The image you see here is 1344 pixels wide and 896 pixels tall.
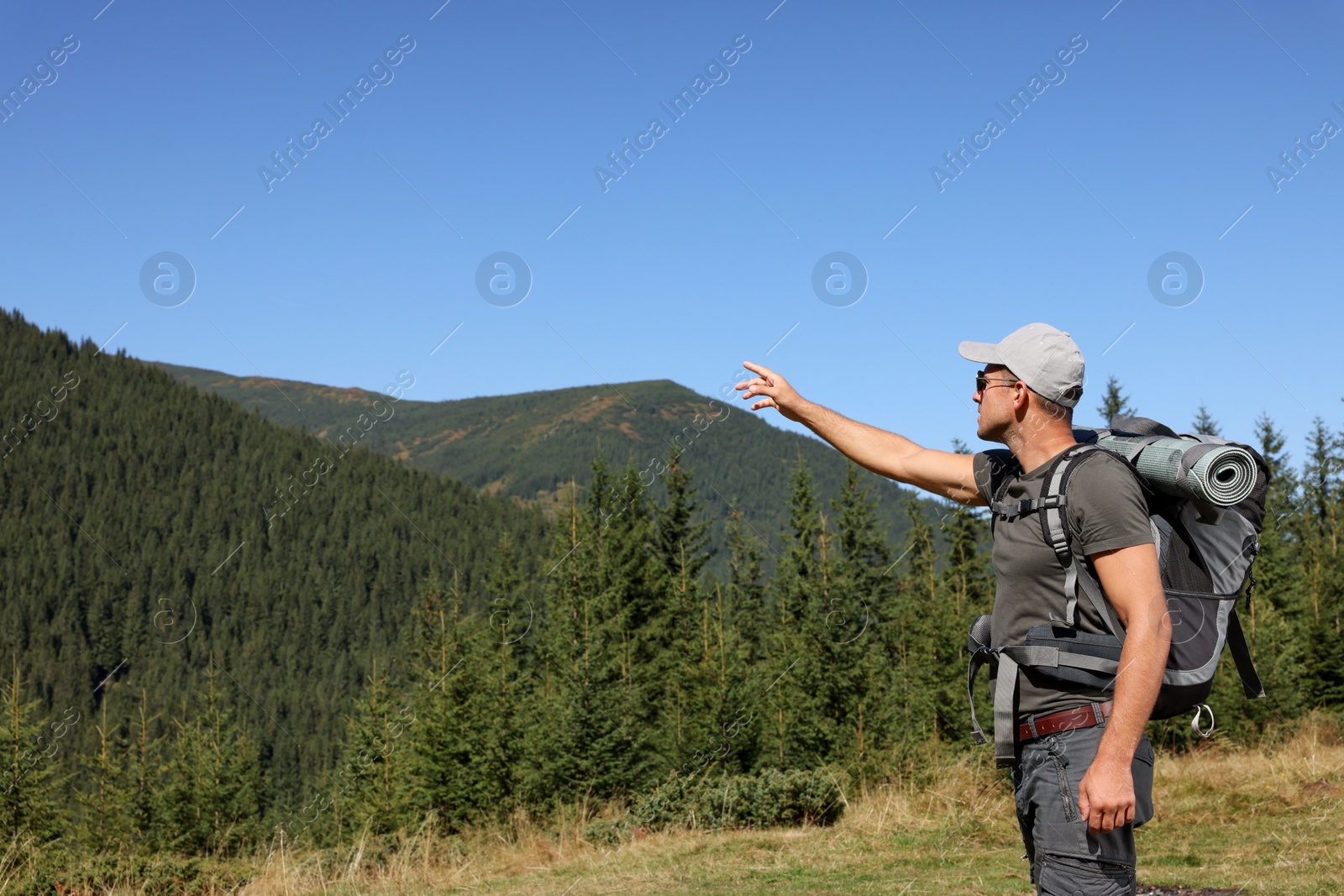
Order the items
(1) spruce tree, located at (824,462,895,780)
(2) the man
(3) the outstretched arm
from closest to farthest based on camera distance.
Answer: (2) the man < (3) the outstretched arm < (1) spruce tree, located at (824,462,895,780)

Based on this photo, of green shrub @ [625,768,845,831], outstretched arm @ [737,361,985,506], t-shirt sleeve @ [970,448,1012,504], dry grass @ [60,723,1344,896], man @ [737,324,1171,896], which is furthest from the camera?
green shrub @ [625,768,845,831]

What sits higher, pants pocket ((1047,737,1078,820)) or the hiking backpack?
the hiking backpack

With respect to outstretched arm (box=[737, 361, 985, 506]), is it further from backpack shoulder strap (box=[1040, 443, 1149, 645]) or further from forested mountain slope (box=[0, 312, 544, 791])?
forested mountain slope (box=[0, 312, 544, 791])

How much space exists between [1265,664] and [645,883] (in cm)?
1886

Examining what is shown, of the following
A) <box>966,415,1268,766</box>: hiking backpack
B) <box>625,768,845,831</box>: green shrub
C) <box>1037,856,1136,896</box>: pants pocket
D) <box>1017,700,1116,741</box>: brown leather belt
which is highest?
<box>966,415,1268,766</box>: hiking backpack

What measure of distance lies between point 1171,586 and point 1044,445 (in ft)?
1.65

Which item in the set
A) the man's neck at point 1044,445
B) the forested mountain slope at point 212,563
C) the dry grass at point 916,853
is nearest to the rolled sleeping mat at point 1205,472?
the man's neck at point 1044,445

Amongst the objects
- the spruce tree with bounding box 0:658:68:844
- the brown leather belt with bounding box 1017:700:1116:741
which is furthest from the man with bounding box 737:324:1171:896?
the spruce tree with bounding box 0:658:68:844

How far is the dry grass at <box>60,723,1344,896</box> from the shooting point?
23.7 feet

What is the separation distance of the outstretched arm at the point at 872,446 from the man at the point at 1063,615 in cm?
23

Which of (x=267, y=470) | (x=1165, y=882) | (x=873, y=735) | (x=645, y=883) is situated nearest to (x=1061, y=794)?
(x=1165, y=882)

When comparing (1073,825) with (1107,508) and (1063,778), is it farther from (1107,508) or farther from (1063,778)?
(1107,508)

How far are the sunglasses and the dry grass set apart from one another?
15.4ft

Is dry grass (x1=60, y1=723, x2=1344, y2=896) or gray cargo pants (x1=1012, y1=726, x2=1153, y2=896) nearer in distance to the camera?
gray cargo pants (x1=1012, y1=726, x2=1153, y2=896)
